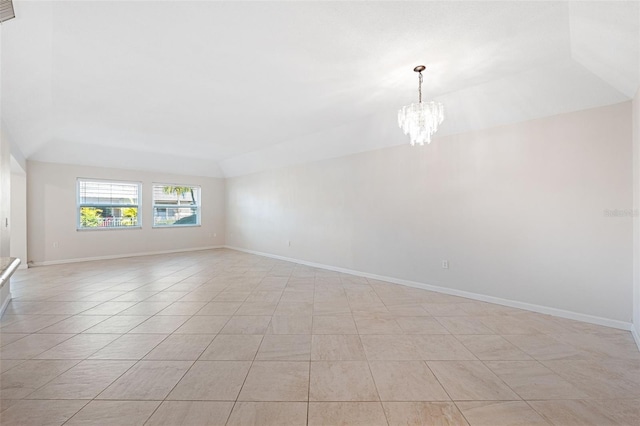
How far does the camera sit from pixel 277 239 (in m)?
6.32

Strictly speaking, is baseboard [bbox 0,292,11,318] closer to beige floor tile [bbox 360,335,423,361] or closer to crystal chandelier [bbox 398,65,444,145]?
beige floor tile [bbox 360,335,423,361]

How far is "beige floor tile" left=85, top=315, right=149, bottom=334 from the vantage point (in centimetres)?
250

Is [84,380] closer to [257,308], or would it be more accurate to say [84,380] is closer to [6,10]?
[257,308]

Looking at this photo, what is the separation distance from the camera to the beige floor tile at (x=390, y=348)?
2.04 meters

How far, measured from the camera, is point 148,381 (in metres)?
1.74

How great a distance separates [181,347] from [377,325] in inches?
74.0

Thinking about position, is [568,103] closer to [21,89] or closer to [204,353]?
[204,353]

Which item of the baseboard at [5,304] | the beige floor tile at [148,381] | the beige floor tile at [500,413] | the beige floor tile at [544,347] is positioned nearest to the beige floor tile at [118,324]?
the beige floor tile at [148,381]

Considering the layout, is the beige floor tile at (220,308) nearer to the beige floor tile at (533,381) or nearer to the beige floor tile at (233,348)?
the beige floor tile at (233,348)

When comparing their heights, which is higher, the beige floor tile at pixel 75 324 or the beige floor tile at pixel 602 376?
the beige floor tile at pixel 75 324

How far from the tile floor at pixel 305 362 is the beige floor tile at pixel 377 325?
20 millimetres

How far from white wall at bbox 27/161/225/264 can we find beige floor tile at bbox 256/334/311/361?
20.1ft

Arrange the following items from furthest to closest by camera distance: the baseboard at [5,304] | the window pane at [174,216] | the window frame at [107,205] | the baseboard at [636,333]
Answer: the window pane at [174,216]
the window frame at [107,205]
the baseboard at [5,304]
the baseboard at [636,333]

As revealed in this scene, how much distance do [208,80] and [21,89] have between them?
200cm
